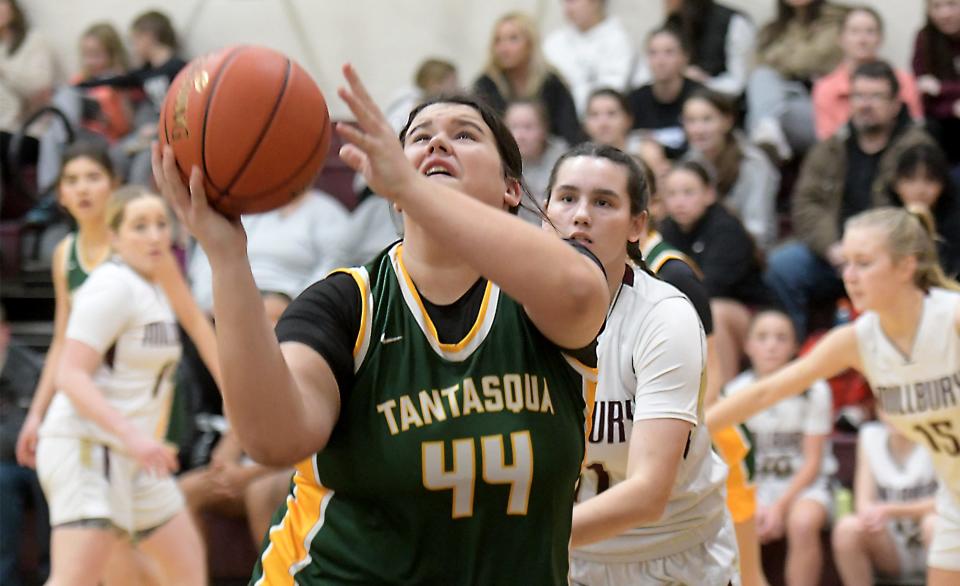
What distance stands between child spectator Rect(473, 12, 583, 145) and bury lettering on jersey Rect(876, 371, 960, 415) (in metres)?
3.79

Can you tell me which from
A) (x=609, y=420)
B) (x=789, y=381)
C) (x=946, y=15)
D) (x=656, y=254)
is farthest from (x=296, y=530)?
(x=946, y=15)

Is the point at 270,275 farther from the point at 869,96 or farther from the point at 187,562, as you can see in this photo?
the point at 869,96

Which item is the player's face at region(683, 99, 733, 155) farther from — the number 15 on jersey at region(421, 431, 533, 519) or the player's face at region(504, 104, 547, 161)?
the number 15 on jersey at region(421, 431, 533, 519)

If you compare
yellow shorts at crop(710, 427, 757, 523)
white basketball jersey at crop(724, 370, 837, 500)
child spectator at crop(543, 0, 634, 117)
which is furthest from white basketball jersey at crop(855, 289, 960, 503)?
child spectator at crop(543, 0, 634, 117)

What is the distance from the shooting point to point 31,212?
28.4 ft

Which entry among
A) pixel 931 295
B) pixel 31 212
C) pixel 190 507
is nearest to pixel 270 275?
pixel 190 507

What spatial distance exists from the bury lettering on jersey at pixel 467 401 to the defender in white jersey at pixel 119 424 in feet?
9.47

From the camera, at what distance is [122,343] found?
5.34m

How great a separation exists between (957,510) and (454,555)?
105 inches

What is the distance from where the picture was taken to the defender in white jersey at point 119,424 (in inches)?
202

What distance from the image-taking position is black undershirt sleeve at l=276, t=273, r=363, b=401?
7.62 feet

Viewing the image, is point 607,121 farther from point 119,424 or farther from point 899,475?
point 119,424

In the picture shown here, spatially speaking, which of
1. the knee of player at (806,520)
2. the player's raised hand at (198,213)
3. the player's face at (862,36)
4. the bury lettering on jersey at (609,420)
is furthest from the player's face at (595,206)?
the player's face at (862,36)

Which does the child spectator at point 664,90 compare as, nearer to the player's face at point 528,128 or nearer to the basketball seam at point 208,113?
the player's face at point 528,128
